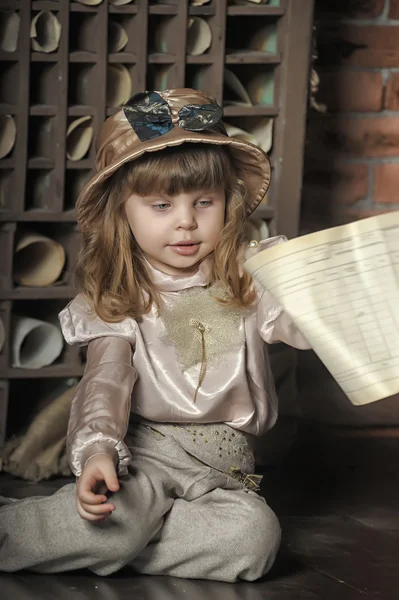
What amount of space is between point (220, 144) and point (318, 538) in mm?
637

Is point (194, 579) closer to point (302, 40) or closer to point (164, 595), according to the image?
point (164, 595)

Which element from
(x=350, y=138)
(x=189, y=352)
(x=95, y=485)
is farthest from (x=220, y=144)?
(x=350, y=138)

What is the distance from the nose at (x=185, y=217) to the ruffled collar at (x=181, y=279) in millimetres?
113

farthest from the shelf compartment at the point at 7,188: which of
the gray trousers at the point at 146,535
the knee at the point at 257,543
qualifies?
the knee at the point at 257,543

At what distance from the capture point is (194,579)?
54.3 inches

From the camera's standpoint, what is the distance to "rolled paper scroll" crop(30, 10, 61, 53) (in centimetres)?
170

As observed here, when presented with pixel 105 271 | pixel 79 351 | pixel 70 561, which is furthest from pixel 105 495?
pixel 79 351

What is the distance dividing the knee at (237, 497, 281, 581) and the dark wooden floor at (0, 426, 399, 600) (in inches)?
0.8

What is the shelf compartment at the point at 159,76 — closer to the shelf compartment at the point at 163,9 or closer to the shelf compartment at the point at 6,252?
the shelf compartment at the point at 163,9

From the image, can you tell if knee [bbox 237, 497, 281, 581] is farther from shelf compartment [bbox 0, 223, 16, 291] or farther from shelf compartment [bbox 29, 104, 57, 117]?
shelf compartment [bbox 29, 104, 57, 117]

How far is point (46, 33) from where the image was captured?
1.71 metres

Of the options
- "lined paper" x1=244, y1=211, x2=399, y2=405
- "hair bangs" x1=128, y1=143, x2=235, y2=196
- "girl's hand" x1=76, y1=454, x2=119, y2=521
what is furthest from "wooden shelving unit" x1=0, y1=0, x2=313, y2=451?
"lined paper" x1=244, y1=211, x2=399, y2=405

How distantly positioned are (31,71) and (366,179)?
0.75m

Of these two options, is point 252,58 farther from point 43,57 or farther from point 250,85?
point 43,57
